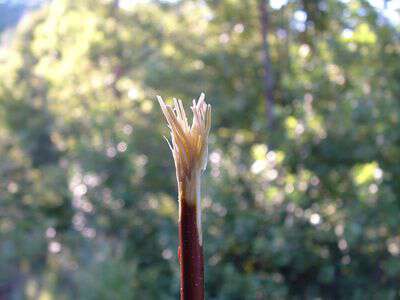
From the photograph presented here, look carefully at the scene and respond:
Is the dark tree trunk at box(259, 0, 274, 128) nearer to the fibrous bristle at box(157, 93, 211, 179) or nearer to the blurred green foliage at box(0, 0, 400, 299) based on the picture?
the blurred green foliage at box(0, 0, 400, 299)

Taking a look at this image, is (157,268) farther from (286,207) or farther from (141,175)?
(286,207)

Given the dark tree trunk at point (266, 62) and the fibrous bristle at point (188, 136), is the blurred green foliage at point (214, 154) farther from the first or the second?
the fibrous bristle at point (188, 136)

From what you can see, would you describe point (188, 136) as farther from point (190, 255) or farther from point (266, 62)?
point (266, 62)

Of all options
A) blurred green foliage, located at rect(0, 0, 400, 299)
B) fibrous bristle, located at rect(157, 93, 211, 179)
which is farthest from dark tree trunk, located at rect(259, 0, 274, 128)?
fibrous bristle, located at rect(157, 93, 211, 179)

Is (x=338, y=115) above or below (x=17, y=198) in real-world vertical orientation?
below

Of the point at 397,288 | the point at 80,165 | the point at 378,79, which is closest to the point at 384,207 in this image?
the point at 397,288

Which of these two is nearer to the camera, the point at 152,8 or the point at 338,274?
the point at 338,274
